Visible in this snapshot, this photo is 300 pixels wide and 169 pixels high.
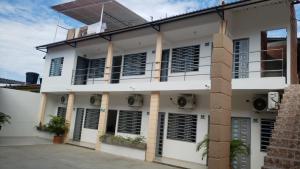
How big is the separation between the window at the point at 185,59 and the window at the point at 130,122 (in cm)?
303

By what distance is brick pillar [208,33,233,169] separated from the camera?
12.8 feet

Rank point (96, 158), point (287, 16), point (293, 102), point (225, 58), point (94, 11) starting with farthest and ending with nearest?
point (94, 11)
point (96, 158)
point (287, 16)
point (293, 102)
point (225, 58)

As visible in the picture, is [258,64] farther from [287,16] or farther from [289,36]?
[287,16]

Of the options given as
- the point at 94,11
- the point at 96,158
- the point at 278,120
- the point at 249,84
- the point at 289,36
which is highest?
the point at 94,11

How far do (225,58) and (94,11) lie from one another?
1232 centimetres

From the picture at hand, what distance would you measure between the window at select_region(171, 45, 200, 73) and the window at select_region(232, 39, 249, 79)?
1.71 meters

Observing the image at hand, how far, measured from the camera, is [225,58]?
4.21 metres

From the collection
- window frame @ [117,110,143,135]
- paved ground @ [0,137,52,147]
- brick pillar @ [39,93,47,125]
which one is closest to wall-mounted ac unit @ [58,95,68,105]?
brick pillar @ [39,93,47,125]

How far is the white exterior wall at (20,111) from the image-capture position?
14.5 metres

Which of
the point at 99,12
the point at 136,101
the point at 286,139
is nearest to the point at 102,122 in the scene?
the point at 136,101

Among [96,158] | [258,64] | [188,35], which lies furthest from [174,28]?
[96,158]

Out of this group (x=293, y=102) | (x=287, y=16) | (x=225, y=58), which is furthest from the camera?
(x=287, y=16)

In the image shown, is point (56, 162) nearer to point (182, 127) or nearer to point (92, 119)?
point (182, 127)

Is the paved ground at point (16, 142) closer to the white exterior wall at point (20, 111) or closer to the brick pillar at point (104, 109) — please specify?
the white exterior wall at point (20, 111)
